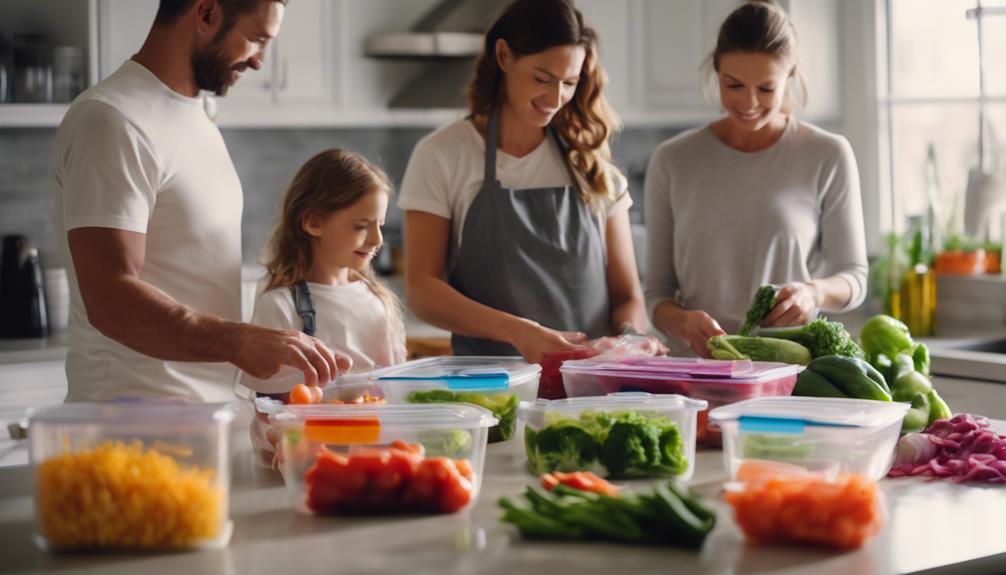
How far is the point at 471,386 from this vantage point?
191cm

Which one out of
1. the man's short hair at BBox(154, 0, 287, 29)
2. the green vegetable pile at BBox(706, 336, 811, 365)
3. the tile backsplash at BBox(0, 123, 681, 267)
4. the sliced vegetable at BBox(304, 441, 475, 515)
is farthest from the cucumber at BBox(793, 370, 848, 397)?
the tile backsplash at BBox(0, 123, 681, 267)

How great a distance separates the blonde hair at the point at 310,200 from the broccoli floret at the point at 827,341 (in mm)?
881

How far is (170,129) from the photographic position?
2.09 metres

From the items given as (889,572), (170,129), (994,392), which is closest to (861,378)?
(889,572)

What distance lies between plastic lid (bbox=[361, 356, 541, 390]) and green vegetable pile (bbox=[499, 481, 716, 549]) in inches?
18.0

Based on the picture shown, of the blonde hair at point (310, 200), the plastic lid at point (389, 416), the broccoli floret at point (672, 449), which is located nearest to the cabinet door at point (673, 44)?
the blonde hair at point (310, 200)

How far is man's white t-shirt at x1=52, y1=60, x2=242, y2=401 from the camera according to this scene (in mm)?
1984

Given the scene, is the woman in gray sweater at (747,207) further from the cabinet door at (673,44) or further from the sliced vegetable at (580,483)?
the cabinet door at (673,44)

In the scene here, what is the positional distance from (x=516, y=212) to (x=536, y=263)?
0.41 feet

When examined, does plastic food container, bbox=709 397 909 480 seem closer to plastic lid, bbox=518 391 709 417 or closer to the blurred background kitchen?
plastic lid, bbox=518 391 709 417

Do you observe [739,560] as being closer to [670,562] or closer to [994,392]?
[670,562]

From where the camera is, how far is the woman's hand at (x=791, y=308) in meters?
2.31

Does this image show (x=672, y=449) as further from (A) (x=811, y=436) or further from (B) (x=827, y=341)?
(B) (x=827, y=341)

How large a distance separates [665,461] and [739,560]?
1.13ft
